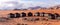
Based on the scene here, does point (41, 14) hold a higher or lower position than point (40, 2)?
lower

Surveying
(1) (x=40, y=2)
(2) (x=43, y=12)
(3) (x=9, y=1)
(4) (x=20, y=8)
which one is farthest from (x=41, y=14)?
(3) (x=9, y=1)

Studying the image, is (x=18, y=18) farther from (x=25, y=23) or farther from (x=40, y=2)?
(x=40, y=2)

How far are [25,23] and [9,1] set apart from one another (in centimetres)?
96

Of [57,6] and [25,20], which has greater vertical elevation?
[57,6]

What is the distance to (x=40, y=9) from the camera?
511cm

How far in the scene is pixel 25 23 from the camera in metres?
4.94

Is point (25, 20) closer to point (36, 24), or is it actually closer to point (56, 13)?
point (36, 24)

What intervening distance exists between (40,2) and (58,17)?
0.81 m

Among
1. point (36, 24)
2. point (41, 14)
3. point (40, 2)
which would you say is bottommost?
point (36, 24)

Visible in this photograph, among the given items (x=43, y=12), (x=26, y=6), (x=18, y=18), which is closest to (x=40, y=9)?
(x=43, y=12)

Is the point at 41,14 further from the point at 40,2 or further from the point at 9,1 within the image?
the point at 9,1

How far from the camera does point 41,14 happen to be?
515 centimetres

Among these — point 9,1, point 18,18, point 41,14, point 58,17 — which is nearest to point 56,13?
point 58,17

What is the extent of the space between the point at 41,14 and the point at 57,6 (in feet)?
2.06
